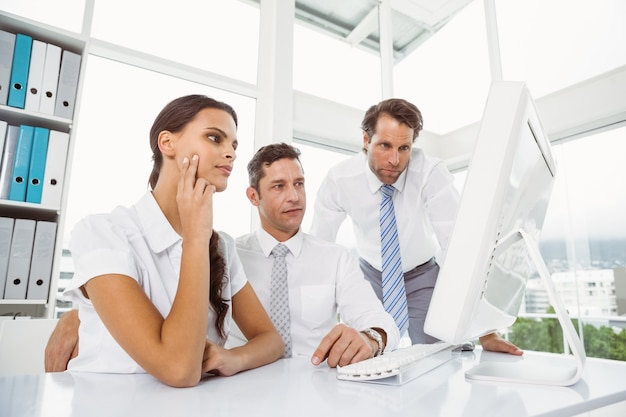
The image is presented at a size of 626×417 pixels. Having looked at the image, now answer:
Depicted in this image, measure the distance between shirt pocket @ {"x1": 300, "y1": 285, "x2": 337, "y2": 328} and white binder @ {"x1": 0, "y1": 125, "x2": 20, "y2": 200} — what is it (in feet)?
4.58

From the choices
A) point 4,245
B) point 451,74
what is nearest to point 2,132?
point 4,245

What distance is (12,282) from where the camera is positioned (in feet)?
5.47

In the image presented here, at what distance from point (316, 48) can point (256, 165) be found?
205 cm

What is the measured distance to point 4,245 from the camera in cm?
166

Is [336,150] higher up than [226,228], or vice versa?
[336,150]

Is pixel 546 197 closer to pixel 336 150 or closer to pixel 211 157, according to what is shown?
pixel 211 157

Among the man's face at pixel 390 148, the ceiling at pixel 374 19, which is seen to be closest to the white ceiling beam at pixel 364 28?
the ceiling at pixel 374 19

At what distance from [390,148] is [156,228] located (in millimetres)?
1194

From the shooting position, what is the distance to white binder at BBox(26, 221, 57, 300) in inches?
67.7

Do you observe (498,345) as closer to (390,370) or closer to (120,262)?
(390,370)

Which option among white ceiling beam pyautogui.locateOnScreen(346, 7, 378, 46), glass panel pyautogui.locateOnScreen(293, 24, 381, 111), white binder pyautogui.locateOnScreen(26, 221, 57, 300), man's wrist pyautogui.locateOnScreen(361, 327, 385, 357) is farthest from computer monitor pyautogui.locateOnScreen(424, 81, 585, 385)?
white ceiling beam pyautogui.locateOnScreen(346, 7, 378, 46)

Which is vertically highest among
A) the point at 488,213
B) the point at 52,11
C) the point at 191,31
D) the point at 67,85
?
the point at 191,31

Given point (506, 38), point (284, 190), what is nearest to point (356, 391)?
point (284, 190)

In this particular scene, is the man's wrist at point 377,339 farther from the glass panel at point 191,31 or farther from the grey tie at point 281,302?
the glass panel at point 191,31
